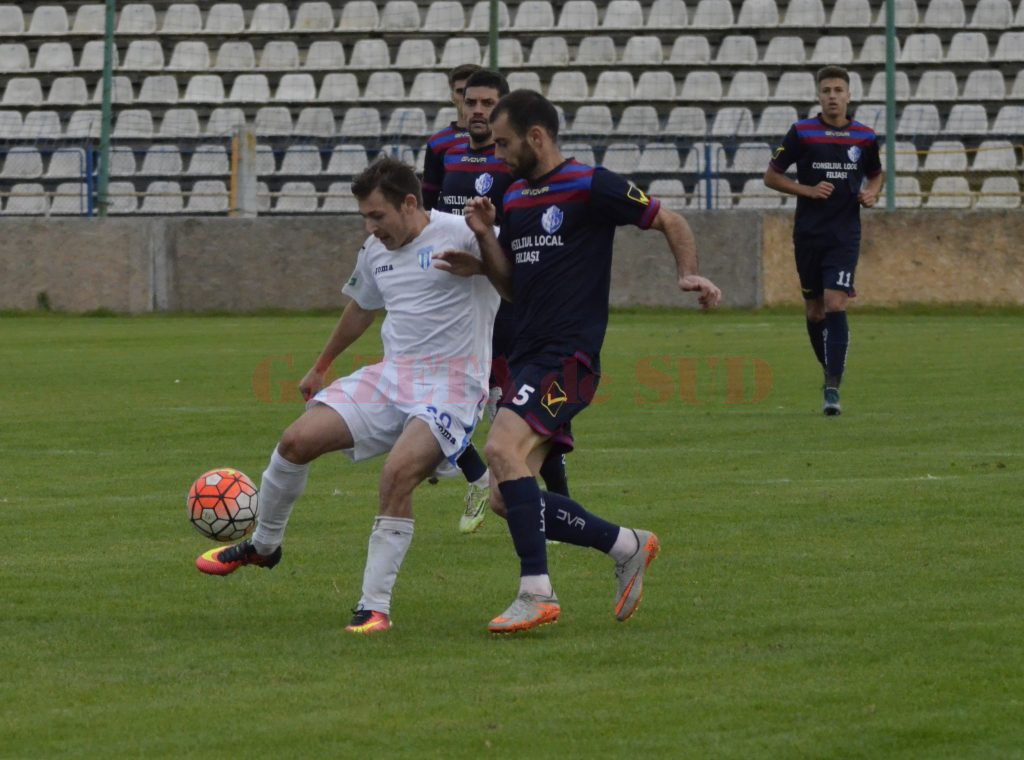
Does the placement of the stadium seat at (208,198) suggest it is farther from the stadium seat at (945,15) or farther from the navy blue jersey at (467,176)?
the navy blue jersey at (467,176)

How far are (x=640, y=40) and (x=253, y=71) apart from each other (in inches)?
262

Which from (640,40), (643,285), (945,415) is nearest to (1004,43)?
(640,40)

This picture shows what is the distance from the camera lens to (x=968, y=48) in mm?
27578

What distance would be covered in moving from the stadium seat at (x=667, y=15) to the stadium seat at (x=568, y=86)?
1.60 metres

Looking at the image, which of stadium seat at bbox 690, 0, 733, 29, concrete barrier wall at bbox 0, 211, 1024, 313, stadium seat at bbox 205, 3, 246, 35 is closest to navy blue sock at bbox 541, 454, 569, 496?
concrete barrier wall at bbox 0, 211, 1024, 313

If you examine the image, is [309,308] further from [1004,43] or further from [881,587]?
[881,587]

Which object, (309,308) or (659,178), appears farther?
(659,178)

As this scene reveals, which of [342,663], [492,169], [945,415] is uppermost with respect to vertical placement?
[492,169]

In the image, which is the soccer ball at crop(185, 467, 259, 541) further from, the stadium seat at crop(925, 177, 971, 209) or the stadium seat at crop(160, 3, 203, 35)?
the stadium seat at crop(160, 3, 203, 35)

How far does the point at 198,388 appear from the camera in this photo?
575 inches

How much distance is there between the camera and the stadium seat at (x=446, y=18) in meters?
29.6

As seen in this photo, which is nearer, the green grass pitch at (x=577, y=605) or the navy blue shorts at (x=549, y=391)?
the green grass pitch at (x=577, y=605)

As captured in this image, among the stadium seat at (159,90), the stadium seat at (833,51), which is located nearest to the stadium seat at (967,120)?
the stadium seat at (833,51)

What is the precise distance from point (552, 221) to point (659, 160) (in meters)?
20.5
